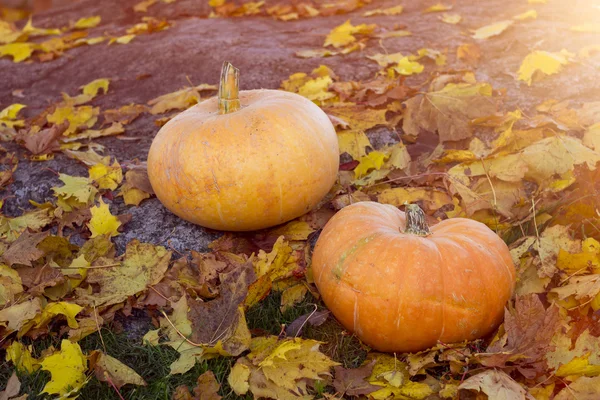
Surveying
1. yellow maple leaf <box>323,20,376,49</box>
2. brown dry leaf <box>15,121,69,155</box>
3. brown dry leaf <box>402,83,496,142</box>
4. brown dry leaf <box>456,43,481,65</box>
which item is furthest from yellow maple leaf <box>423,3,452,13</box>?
brown dry leaf <box>15,121,69,155</box>

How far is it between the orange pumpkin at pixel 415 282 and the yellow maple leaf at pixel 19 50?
4181 millimetres

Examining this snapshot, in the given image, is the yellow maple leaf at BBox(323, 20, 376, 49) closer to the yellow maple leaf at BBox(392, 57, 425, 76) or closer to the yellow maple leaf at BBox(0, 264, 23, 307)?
the yellow maple leaf at BBox(392, 57, 425, 76)

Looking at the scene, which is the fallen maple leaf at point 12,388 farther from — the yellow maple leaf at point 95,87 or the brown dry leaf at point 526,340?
the yellow maple leaf at point 95,87

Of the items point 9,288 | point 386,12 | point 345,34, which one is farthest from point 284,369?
point 386,12

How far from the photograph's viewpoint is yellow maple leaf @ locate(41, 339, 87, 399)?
1.94 metres

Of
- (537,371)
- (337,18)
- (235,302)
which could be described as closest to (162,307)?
(235,302)

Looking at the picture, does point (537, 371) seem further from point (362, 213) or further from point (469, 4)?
point (469, 4)

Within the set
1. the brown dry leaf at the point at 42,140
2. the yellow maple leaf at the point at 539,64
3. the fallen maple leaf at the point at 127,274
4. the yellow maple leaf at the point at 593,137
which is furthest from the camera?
the yellow maple leaf at the point at 539,64

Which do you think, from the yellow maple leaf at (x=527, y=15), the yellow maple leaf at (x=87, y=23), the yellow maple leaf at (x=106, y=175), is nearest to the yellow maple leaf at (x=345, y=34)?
the yellow maple leaf at (x=527, y=15)

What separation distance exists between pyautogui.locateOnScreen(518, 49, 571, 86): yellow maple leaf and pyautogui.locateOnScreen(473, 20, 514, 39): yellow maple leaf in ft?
2.36

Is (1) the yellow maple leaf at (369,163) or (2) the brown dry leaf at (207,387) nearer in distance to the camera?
(2) the brown dry leaf at (207,387)

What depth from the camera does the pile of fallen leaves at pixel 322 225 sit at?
1921 millimetres

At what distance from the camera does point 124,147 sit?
135 inches

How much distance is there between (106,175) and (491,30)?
2.93m
